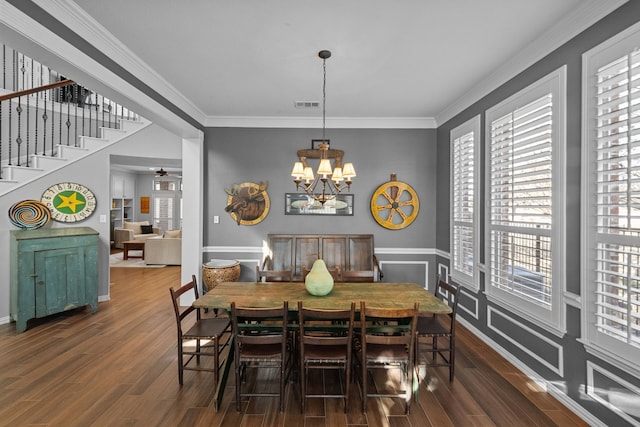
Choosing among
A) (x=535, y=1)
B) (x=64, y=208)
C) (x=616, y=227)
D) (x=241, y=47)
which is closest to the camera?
(x=616, y=227)

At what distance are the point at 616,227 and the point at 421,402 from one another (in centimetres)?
179

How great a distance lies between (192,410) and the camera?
2326 mm

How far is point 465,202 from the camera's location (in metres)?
3.98

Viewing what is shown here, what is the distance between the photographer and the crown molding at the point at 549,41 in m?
2.09

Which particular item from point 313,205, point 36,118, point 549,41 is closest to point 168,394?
point 313,205

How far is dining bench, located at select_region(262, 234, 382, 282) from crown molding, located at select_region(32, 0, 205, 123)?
238 centimetres

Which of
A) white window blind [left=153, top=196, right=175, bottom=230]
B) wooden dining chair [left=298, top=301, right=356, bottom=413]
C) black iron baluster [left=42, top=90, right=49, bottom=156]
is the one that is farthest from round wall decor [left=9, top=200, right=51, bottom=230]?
white window blind [left=153, top=196, right=175, bottom=230]

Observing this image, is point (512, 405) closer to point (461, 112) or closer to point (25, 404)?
point (461, 112)

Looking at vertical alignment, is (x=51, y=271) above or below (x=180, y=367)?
above

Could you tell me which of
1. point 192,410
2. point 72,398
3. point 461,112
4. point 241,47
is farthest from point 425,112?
point 72,398

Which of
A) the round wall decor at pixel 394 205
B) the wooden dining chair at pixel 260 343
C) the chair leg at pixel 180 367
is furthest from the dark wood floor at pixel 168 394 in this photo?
the round wall decor at pixel 394 205

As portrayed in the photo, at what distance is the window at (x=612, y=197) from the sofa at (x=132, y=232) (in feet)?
31.5

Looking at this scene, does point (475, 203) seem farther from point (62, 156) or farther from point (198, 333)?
point (62, 156)

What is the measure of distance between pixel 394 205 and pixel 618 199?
2.94m
